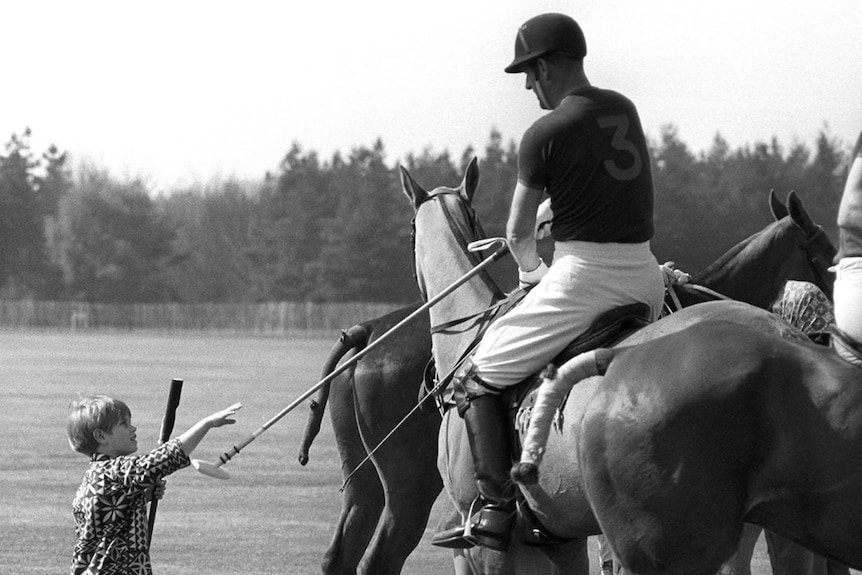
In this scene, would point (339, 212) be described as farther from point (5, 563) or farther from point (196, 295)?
point (5, 563)

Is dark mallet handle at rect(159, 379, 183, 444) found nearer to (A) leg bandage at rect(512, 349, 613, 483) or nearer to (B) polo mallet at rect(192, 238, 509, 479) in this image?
(B) polo mallet at rect(192, 238, 509, 479)

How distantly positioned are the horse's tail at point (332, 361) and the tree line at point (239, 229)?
57.7 meters

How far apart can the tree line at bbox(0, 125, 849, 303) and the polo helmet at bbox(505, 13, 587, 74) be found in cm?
6128

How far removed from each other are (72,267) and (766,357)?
108 m

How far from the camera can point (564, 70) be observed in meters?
6.05

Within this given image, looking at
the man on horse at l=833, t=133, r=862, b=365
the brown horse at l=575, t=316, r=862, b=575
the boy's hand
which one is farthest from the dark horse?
the brown horse at l=575, t=316, r=862, b=575

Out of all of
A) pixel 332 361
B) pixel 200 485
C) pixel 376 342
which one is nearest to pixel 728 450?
pixel 376 342

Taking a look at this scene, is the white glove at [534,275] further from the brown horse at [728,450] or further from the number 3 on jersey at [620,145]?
the brown horse at [728,450]

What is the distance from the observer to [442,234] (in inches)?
300

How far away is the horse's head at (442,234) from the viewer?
24.6 ft

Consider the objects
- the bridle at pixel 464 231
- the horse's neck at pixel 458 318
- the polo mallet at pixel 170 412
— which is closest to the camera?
the polo mallet at pixel 170 412

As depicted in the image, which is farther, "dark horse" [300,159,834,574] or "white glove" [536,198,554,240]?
"dark horse" [300,159,834,574]

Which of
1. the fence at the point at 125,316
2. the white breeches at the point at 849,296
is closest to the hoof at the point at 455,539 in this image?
the white breeches at the point at 849,296

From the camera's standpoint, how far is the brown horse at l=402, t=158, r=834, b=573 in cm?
557
